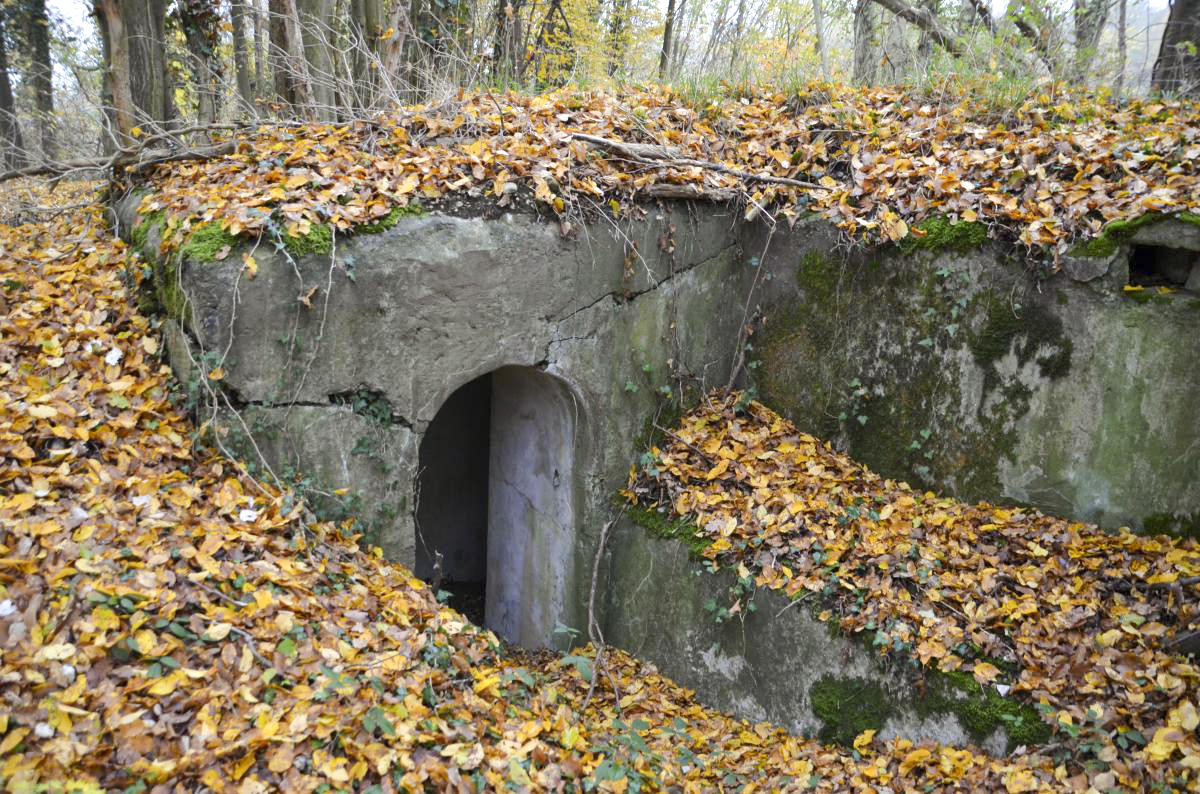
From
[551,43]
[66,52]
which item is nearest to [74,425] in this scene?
[551,43]

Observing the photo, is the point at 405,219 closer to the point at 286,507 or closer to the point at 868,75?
the point at 286,507

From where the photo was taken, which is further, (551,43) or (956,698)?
(551,43)

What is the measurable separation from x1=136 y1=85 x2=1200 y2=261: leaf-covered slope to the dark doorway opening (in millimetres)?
2748

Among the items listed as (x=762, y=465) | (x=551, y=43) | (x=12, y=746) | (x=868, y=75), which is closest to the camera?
(x=12, y=746)

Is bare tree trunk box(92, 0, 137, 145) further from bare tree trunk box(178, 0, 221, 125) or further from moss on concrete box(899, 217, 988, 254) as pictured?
moss on concrete box(899, 217, 988, 254)

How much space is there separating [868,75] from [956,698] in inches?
250

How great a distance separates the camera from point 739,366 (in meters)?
6.16

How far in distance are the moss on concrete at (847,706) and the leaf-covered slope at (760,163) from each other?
297 centimetres

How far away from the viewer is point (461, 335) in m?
4.92

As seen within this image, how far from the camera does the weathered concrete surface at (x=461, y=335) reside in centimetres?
433

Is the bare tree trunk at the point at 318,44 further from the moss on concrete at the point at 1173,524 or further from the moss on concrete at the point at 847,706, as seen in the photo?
the moss on concrete at the point at 1173,524

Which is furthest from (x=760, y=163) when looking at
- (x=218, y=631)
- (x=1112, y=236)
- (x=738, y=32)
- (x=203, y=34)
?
(x=203, y=34)

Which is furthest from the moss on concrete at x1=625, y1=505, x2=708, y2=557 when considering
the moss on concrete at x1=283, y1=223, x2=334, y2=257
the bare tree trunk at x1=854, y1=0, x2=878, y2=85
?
the bare tree trunk at x1=854, y1=0, x2=878, y2=85

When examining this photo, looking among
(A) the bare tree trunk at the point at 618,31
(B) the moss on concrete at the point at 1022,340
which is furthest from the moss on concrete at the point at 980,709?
(A) the bare tree trunk at the point at 618,31
